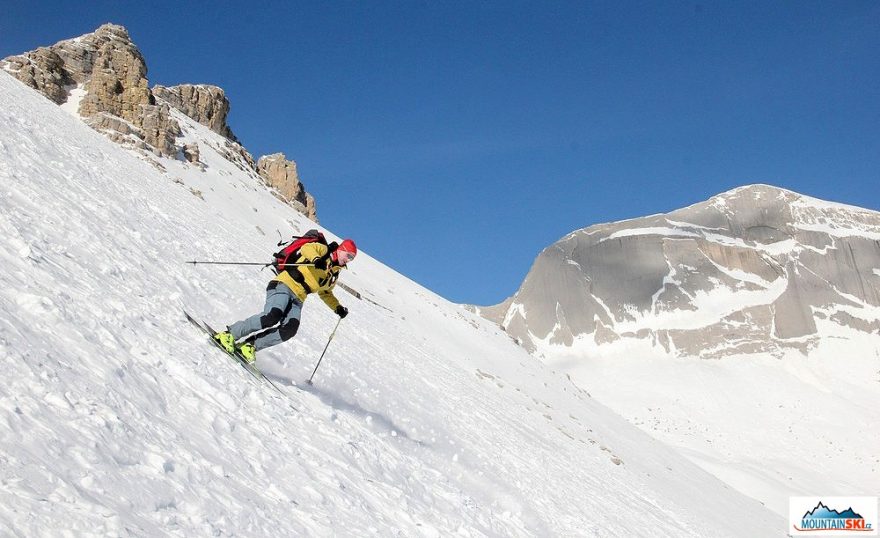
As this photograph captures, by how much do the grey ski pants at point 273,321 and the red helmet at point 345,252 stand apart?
0.85 meters

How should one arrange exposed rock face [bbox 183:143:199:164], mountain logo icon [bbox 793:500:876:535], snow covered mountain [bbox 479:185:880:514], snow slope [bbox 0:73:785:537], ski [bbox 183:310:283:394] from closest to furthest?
snow slope [bbox 0:73:785:537] < ski [bbox 183:310:283:394] < mountain logo icon [bbox 793:500:876:535] < exposed rock face [bbox 183:143:199:164] < snow covered mountain [bbox 479:185:880:514]

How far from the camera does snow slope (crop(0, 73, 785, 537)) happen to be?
15.4 ft

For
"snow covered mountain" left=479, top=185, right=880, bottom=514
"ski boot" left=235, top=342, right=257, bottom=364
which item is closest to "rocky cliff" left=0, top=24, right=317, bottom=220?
"ski boot" left=235, top=342, right=257, bottom=364

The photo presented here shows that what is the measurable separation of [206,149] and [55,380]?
146ft

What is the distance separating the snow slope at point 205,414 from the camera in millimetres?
4699

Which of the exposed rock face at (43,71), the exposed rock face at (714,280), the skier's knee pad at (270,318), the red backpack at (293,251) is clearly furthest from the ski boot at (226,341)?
the exposed rock face at (714,280)

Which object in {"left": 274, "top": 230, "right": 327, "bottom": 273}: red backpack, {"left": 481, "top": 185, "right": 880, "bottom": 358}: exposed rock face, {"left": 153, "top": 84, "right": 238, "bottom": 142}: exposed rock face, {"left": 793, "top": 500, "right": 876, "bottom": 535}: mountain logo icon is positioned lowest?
{"left": 274, "top": 230, "right": 327, "bottom": 273}: red backpack

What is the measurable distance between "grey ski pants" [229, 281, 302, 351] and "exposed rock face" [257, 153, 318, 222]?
169 ft

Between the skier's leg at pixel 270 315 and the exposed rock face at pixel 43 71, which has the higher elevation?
the exposed rock face at pixel 43 71

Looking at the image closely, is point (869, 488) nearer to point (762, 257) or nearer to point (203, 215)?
point (203, 215)

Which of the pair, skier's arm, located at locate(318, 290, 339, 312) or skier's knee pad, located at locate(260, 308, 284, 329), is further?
skier's arm, located at locate(318, 290, 339, 312)

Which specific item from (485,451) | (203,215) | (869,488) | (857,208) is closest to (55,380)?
(485,451)

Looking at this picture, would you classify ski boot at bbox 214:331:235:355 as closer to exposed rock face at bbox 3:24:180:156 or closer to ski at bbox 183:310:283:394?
ski at bbox 183:310:283:394

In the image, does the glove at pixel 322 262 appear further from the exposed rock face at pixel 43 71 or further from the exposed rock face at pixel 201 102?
the exposed rock face at pixel 201 102
